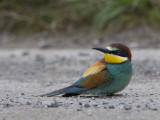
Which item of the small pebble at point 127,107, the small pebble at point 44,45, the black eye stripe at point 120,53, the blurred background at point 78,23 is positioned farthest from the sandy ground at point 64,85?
the blurred background at point 78,23

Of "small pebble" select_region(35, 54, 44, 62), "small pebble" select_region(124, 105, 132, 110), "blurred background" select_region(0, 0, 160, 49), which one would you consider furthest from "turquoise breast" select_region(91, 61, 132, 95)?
"blurred background" select_region(0, 0, 160, 49)

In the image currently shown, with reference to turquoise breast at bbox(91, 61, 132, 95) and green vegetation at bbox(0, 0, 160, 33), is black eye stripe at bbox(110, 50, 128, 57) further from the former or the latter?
green vegetation at bbox(0, 0, 160, 33)

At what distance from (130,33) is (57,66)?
9.52 feet

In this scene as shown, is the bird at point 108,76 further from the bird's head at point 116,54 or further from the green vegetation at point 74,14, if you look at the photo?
the green vegetation at point 74,14

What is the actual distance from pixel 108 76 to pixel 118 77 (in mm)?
92

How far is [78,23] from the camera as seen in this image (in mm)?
10930

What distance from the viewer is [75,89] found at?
4.20m

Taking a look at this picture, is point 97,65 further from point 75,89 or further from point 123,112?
point 123,112

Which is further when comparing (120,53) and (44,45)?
(44,45)

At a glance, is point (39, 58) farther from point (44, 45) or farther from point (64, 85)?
point (64, 85)

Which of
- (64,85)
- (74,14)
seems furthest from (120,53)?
(74,14)

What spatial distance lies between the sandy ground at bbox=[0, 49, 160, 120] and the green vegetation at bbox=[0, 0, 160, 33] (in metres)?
1.43

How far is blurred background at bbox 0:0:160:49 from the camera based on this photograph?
31.9 ft

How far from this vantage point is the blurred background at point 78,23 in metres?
9.73
